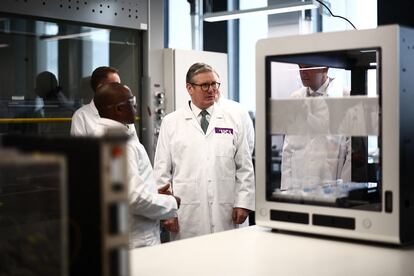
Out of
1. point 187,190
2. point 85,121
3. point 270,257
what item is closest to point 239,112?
point 187,190

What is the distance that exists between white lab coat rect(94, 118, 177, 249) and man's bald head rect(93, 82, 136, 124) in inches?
1.2

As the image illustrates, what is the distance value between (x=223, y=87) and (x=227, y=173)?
1.71m

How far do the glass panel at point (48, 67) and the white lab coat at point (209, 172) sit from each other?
0.80 metres

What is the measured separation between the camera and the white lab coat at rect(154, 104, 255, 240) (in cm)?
309

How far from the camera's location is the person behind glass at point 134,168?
222 centimetres

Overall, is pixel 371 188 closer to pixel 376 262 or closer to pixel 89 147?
pixel 376 262

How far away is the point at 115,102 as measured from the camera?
222 cm

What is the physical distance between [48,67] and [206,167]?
1183 millimetres

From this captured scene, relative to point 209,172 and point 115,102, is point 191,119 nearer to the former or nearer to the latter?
point 209,172

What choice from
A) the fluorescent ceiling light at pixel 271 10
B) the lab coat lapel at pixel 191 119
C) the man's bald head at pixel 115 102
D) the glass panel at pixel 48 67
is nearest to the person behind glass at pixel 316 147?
the man's bald head at pixel 115 102

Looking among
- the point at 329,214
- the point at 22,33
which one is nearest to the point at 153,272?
the point at 329,214

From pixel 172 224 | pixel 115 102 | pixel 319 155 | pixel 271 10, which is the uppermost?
pixel 271 10

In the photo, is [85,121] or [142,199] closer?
[142,199]

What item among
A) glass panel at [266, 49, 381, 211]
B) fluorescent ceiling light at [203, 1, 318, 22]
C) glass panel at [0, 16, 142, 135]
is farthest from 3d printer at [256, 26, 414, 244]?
glass panel at [0, 16, 142, 135]
